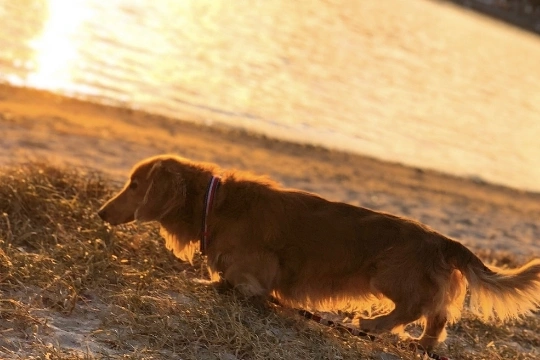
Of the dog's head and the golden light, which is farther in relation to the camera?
the golden light

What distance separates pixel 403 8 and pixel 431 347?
60.8 m

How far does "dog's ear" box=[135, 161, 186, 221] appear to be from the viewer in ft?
17.2

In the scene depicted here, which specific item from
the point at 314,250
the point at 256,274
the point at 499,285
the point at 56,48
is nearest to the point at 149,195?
the point at 256,274

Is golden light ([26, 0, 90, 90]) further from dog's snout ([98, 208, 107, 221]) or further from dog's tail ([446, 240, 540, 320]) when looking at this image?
dog's tail ([446, 240, 540, 320])

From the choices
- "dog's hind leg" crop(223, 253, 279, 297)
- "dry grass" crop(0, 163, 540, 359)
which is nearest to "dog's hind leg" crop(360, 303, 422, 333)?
"dry grass" crop(0, 163, 540, 359)

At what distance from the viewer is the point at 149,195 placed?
5.27m

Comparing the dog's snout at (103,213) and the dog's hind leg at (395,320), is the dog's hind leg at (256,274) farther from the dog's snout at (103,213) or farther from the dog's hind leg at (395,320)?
the dog's snout at (103,213)

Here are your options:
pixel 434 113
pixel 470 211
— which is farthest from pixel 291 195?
pixel 434 113

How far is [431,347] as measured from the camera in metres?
5.03

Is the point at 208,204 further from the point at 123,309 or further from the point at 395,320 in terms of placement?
the point at 395,320

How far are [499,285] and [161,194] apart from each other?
241 cm

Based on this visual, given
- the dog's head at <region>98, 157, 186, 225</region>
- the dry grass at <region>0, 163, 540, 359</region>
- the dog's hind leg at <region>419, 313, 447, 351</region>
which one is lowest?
the dry grass at <region>0, 163, 540, 359</region>

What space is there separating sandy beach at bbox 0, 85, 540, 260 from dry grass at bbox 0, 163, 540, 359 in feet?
6.34

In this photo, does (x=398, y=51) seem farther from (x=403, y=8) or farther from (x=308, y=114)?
(x=403, y=8)
